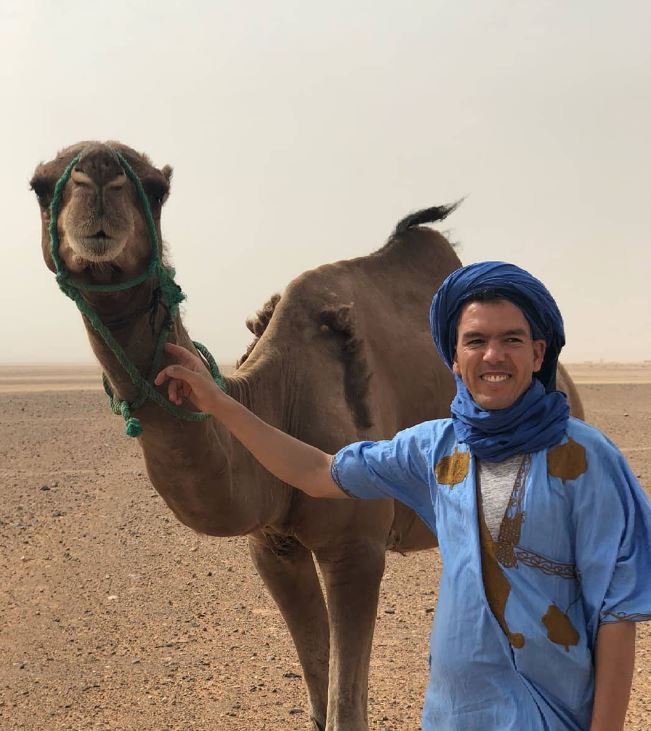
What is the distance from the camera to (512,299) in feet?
7.54

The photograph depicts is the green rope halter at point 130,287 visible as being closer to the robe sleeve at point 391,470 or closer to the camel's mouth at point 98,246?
the camel's mouth at point 98,246

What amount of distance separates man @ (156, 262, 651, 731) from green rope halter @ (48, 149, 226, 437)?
117 centimetres

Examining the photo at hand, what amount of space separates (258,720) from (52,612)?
2893mm

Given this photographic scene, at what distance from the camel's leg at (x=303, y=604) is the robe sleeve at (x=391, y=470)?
1882 mm

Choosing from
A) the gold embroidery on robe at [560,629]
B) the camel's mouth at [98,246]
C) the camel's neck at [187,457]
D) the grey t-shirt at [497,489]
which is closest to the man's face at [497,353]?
the grey t-shirt at [497,489]

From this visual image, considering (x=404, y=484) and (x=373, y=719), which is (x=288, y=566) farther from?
(x=404, y=484)

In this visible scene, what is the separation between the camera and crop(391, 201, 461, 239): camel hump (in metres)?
6.03

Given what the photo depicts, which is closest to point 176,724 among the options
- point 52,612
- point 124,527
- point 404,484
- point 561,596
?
point 52,612

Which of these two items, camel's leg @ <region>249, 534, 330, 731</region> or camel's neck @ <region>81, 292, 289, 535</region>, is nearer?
camel's neck @ <region>81, 292, 289, 535</region>

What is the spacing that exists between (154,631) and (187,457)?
13.1 ft

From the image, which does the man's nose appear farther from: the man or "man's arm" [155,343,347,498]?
"man's arm" [155,343,347,498]

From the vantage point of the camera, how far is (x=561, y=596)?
213 centimetres

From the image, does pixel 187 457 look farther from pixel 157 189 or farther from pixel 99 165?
pixel 99 165

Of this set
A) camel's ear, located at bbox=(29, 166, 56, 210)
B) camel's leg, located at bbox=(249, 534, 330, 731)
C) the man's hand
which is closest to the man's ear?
the man's hand
